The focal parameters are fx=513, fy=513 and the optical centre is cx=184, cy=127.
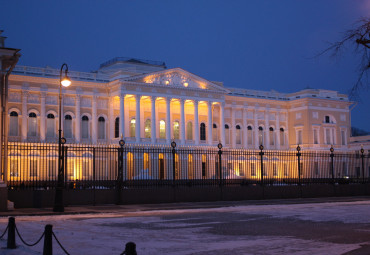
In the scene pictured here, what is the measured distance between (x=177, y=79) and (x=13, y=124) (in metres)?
19.9

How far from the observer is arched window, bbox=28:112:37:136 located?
5706 centimetres

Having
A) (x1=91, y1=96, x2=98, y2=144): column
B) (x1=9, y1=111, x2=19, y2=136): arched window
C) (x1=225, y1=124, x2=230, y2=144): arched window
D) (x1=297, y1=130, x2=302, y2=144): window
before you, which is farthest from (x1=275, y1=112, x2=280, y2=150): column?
(x1=9, y1=111, x2=19, y2=136): arched window

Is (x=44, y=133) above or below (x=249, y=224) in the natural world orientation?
above

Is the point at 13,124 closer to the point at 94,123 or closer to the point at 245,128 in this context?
the point at 94,123

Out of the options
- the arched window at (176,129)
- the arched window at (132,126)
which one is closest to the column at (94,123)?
the arched window at (132,126)

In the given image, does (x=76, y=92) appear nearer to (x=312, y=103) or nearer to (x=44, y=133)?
(x=44, y=133)

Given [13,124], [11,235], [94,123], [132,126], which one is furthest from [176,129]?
[11,235]

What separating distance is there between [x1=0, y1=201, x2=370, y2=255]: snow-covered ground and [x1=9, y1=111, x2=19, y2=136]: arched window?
1570 inches

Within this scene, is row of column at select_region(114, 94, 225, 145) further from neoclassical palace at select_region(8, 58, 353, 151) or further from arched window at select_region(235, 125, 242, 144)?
arched window at select_region(235, 125, 242, 144)

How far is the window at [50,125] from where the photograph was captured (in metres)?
58.2

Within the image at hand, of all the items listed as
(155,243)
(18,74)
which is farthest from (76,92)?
(155,243)

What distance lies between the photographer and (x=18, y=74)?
55.4 meters

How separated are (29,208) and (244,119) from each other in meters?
52.0

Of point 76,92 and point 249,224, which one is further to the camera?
point 76,92
